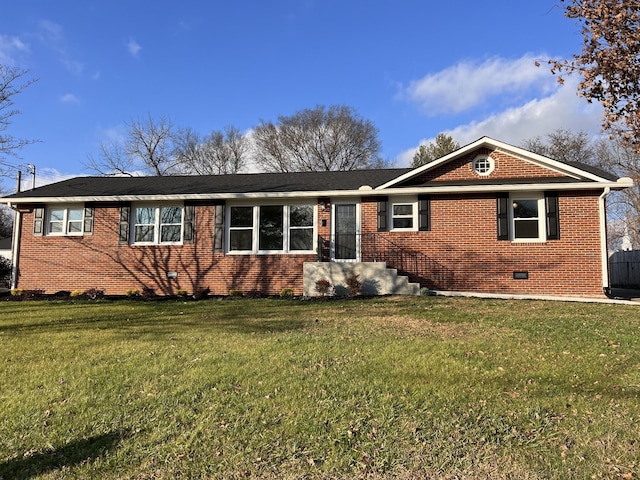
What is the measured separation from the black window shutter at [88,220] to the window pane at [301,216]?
21.2 ft

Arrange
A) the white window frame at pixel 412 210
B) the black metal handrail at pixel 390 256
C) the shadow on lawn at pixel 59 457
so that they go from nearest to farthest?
the shadow on lawn at pixel 59 457 < the black metal handrail at pixel 390 256 < the white window frame at pixel 412 210

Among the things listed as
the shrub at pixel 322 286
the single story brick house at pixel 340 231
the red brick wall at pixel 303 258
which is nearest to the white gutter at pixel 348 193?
the single story brick house at pixel 340 231

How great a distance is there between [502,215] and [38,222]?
14420 mm

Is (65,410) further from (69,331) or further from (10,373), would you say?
(69,331)

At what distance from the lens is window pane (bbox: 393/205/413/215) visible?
42.9ft

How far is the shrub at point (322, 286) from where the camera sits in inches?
464

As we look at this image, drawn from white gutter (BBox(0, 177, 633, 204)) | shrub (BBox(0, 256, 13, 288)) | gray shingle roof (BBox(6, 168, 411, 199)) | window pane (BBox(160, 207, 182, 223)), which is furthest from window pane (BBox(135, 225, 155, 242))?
shrub (BBox(0, 256, 13, 288))

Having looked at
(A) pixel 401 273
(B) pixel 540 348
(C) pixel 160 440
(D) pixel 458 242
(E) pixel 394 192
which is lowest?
(C) pixel 160 440

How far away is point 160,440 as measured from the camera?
→ 3.39 metres

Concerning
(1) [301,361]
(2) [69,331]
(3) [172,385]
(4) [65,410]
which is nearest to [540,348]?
(1) [301,361]

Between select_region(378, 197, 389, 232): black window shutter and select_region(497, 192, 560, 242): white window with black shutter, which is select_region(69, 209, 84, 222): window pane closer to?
select_region(378, 197, 389, 232): black window shutter

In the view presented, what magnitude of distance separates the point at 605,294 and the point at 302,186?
351 inches

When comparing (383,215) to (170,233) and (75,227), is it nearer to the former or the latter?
(170,233)

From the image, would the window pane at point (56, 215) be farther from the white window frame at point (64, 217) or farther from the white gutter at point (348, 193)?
the white gutter at point (348, 193)
